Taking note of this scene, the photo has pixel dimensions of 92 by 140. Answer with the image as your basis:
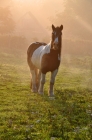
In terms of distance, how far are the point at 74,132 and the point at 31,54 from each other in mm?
7221

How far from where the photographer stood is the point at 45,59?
1281cm

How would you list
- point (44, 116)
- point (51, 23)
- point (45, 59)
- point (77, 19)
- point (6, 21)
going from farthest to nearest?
point (51, 23), point (77, 19), point (6, 21), point (45, 59), point (44, 116)

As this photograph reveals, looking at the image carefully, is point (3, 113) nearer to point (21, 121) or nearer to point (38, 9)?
point (21, 121)

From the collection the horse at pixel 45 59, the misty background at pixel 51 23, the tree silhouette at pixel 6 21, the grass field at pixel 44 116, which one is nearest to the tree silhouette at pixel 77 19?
the misty background at pixel 51 23

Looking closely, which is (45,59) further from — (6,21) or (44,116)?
(6,21)

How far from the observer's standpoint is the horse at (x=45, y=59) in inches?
469

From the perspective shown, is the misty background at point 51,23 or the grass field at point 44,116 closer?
the grass field at point 44,116

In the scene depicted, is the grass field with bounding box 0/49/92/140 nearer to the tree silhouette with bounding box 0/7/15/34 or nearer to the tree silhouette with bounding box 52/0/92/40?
the tree silhouette with bounding box 0/7/15/34

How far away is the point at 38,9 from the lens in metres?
105

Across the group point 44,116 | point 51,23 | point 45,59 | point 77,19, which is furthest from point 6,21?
point 44,116

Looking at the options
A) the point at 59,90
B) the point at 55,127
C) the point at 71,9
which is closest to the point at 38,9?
the point at 71,9

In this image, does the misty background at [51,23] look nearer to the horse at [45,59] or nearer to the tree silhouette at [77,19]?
the tree silhouette at [77,19]

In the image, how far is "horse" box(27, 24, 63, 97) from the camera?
469 inches

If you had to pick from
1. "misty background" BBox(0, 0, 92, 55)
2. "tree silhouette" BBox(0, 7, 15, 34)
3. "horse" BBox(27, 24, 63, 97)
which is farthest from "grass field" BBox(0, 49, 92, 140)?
"tree silhouette" BBox(0, 7, 15, 34)
